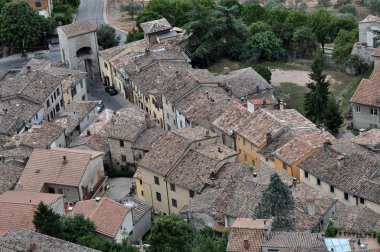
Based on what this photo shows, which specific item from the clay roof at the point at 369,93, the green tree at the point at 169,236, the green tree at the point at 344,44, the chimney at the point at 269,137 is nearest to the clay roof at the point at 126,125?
the chimney at the point at 269,137

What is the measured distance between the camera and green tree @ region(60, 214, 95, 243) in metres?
55.3

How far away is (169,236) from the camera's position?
174 feet

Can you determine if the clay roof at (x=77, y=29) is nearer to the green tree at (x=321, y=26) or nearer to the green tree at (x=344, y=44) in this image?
the green tree at (x=321, y=26)

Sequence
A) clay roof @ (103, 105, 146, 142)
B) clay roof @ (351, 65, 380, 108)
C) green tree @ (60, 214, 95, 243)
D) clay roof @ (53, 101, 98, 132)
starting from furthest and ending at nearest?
clay roof @ (53, 101, 98, 132), clay roof @ (351, 65, 380, 108), clay roof @ (103, 105, 146, 142), green tree @ (60, 214, 95, 243)

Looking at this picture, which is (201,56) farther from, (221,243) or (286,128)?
(221,243)

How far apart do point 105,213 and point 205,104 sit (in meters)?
22.7

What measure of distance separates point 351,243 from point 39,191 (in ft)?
96.5

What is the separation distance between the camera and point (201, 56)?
101m

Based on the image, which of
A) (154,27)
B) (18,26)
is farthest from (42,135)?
(18,26)

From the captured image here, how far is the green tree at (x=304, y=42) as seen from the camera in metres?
101

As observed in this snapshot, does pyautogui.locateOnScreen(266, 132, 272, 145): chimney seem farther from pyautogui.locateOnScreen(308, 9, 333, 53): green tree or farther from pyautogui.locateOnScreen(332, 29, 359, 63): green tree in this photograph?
pyautogui.locateOnScreen(308, 9, 333, 53): green tree

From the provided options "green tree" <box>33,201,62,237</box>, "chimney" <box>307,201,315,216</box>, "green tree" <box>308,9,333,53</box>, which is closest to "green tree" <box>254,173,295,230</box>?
"chimney" <box>307,201,315,216</box>

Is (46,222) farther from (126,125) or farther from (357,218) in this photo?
(126,125)

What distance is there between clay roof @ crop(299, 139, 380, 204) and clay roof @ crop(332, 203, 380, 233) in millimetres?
2314
